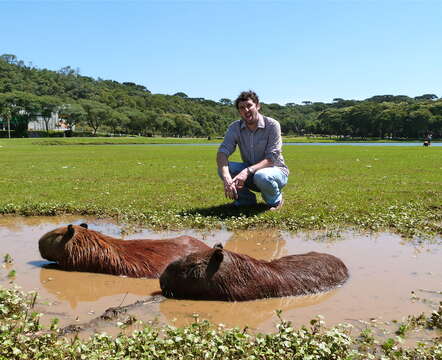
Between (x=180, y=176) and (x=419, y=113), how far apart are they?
110863 mm

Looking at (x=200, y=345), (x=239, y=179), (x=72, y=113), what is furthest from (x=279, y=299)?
(x=72, y=113)

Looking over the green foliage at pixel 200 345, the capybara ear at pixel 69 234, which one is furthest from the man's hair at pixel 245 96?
the green foliage at pixel 200 345

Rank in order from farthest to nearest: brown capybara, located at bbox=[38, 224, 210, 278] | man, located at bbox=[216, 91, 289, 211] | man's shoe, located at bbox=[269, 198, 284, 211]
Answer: man's shoe, located at bbox=[269, 198, 284, 211] → man, located at bbox=[216, 91, 289, 211] → brown capybara, located at bbox=[38, 224, 210, 278]

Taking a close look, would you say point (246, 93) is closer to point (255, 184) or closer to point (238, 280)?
point (255, 184)

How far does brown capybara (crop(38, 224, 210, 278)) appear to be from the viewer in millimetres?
5293

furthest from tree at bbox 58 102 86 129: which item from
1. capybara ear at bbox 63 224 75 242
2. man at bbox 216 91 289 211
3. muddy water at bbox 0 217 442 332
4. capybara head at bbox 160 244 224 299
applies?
capybara head at bbox 160 244 224 299

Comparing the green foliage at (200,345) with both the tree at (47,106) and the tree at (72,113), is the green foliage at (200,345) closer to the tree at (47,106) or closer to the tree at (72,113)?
the tree at (72,113)

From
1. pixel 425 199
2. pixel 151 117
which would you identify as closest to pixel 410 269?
pixel 425 199

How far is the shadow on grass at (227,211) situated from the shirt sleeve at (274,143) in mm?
1030

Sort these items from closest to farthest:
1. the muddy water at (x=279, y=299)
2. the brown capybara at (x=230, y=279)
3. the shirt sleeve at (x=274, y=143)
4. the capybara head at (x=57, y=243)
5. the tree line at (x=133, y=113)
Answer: the muddy water at (x=279, y=299) < the brown capybara at (x=230, y=279) < the capybara head at (x=57, y=243) < the shirt sleeve at (x=274, y=143) < the tree line at (x=133, y=113)

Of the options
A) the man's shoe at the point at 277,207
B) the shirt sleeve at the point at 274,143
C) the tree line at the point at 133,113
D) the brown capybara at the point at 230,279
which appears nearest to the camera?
the brown capybara at the point at 230,279

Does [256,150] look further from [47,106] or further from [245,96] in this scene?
[47,106]

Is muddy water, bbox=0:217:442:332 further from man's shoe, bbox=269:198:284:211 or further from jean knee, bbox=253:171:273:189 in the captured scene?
man's shoe, bbox=269:198:284:211

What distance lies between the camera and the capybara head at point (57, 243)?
5621 mm
